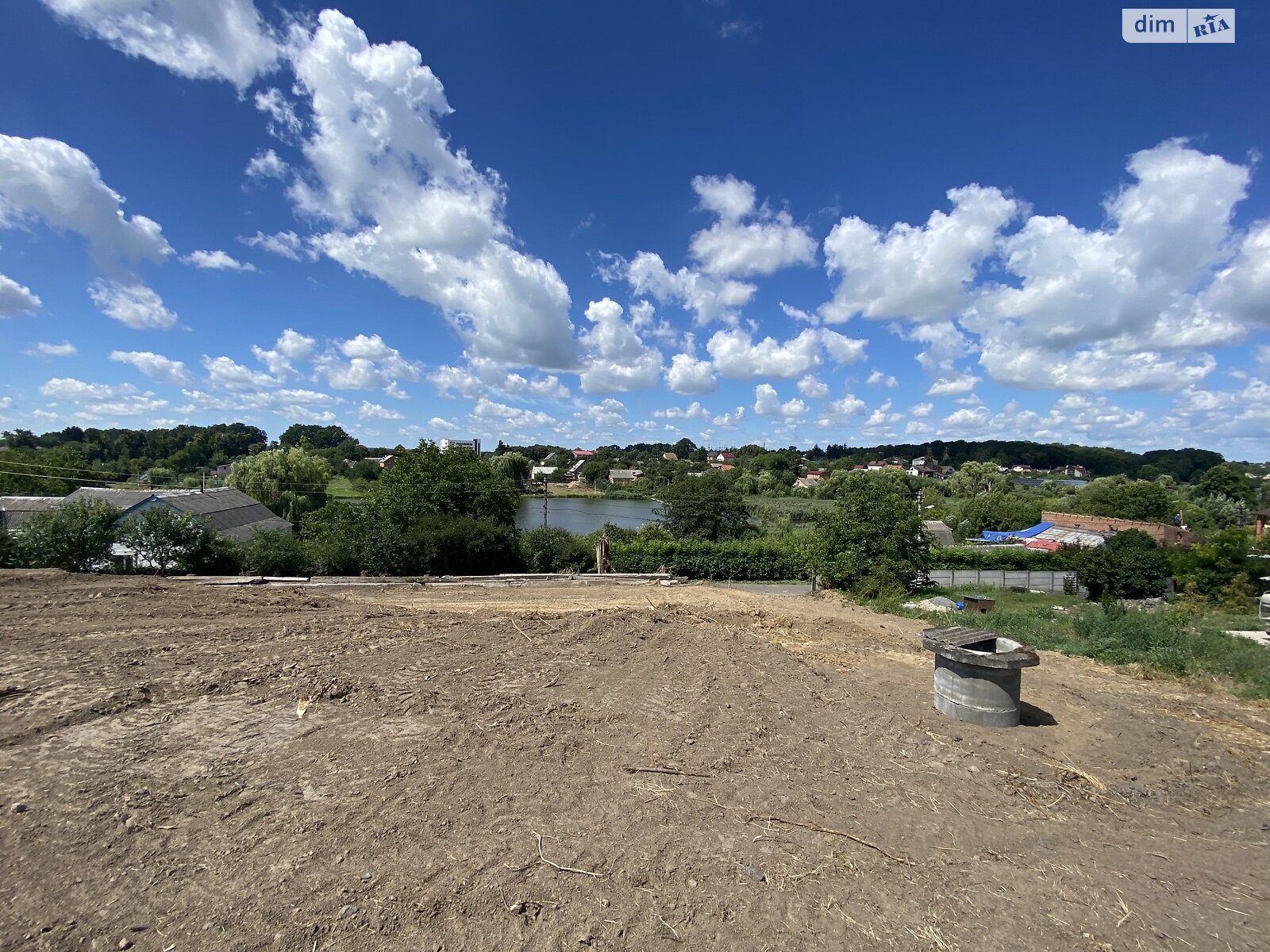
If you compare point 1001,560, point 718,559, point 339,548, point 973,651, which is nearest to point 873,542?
A: point 718,559

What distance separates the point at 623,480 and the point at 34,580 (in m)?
87.9

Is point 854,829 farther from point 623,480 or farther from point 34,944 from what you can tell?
point 623,480

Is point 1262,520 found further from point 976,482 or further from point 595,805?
point 595,805

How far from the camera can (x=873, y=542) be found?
2012 centimetres

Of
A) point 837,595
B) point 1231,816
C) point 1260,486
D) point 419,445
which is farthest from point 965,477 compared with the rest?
point 1231,816

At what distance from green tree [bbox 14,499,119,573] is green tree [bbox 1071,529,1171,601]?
36891 mm

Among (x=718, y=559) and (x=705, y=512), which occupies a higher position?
(x=705, y=512)

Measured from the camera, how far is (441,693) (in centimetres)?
623

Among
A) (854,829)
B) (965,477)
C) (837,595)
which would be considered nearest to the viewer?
(854,829)

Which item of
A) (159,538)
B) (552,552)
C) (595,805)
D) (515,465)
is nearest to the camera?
(595,805)

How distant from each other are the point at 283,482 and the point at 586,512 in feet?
86.1

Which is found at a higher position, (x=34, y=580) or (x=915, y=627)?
(x=34, y=580)

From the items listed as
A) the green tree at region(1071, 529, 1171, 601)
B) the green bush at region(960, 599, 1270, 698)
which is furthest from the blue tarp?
the green bush at region(960, 599, 1270, 698)

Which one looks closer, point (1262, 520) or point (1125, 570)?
point (1125, 570)
